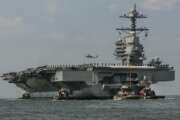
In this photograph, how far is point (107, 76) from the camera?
106m

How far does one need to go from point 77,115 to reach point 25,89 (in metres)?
62.8

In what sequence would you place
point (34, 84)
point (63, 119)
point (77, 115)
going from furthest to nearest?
1. point (34, 84)
2. point (77, 115)
3. point (63, 119)

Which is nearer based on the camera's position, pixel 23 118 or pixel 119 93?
pixel 23 118

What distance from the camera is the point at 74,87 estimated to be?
11081cm

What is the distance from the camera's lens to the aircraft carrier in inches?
4129

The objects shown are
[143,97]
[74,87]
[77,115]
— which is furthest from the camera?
[74,87]

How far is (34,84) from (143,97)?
869 inches

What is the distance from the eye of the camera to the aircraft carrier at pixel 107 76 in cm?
10488

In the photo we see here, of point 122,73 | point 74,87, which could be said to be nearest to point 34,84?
point 74,87

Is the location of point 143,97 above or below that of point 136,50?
below

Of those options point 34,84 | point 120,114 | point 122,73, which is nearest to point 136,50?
point 122,73

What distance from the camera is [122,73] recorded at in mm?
106250

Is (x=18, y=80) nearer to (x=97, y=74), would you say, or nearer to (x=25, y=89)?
(x=25, y=89)

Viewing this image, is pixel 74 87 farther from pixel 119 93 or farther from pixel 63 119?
pixel 63 119
